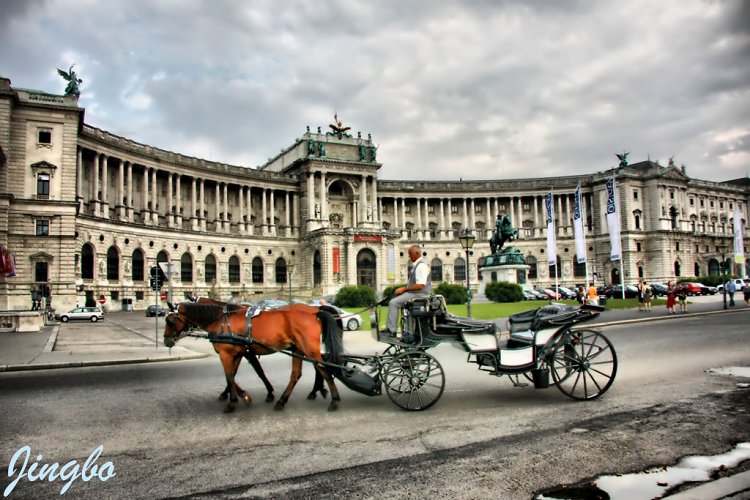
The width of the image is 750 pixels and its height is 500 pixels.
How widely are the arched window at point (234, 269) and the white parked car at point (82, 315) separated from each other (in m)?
27.9

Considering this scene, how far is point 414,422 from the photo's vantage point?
25.9ft

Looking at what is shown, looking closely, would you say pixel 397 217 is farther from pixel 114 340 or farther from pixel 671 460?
pixel 671 460

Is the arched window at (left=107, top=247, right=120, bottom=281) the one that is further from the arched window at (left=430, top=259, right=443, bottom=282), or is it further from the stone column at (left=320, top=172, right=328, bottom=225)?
the arched window at (left=430, top=259, right=443, bottom=282)

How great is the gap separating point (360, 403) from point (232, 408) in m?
2.24

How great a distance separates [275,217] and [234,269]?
10.7 meters

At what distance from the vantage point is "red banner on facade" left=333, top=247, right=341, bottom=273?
68125 mm

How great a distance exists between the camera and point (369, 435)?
7.28 metres

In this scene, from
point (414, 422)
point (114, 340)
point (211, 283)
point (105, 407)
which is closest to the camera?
point (414, 422)

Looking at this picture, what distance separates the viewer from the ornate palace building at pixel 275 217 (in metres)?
43.9

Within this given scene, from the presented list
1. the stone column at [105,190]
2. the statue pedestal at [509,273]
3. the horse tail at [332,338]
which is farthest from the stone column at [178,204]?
the horse tail at [332,338]

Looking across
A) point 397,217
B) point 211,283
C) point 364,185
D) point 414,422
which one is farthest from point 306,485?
point 397,217

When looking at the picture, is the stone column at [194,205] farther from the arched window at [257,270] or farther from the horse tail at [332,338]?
the horse tail at [332,338]

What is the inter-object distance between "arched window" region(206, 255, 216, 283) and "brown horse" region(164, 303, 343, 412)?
192 feet

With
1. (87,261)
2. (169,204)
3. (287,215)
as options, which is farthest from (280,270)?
(87,261)
